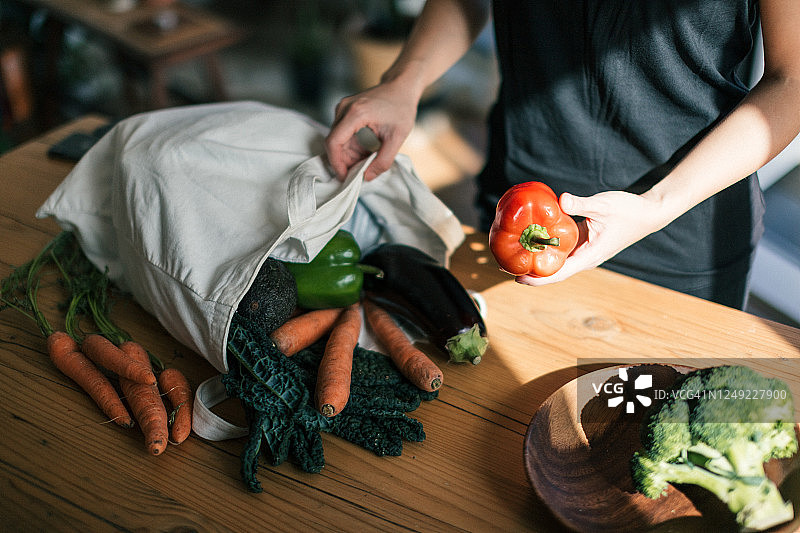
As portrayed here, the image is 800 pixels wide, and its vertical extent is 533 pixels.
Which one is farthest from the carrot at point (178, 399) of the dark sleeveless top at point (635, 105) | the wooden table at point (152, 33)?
the wooden table at point (152, 33)

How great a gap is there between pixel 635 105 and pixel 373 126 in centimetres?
49

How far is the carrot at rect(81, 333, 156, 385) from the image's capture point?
3.11ft

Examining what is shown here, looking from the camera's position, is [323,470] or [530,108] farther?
[530,108]

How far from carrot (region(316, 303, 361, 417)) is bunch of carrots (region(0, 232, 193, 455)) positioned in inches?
8.2

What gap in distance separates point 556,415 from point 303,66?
3414mm

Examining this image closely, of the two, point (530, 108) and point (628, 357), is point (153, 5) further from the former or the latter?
point (628, 357)

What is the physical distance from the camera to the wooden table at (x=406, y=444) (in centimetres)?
80

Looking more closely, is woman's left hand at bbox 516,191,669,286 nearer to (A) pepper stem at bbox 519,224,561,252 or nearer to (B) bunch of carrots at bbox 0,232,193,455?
(A) pepper stem at bbox 519,224,561,252

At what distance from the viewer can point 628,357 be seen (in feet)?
3.39

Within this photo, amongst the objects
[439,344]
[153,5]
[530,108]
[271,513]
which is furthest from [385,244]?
[153,5]

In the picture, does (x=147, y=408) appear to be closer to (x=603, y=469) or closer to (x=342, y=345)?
(x=342, y=345)

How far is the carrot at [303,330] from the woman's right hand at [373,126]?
0.25m

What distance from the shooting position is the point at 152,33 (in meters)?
3.17

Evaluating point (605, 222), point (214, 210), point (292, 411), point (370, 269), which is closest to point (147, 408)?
point (292, 411)
